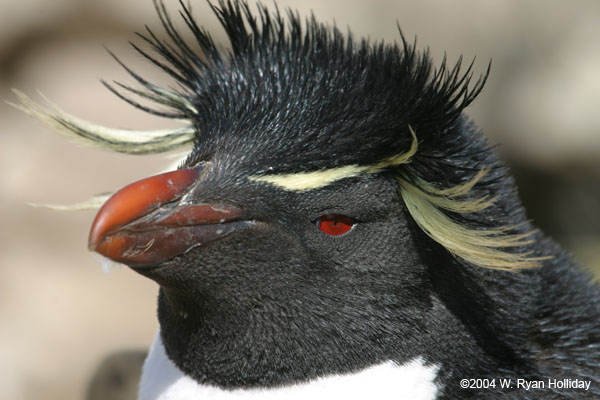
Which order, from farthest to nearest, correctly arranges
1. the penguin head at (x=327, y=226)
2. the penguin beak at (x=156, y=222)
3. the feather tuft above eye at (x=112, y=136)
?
1. the feather tuft above eye at (x=112, y=136)
2. the penguin head at (x=327, y=226)
3. the penguin beak at (x=156, y=222)

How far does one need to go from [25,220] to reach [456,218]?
12.2 ft

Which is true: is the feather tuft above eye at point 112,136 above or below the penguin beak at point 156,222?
above

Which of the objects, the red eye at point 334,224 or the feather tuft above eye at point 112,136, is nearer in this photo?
the red eye at point 334,224

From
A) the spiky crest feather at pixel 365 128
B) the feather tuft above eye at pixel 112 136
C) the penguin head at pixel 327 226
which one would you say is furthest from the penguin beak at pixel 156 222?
the feather tuft above eye at pixel 112 136

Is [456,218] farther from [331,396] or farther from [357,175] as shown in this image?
[331,396]

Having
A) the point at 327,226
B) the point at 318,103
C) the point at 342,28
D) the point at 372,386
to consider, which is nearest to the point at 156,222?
the point at 327,226

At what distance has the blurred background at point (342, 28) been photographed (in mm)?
5062

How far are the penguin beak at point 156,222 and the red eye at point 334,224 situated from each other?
0.65 feet

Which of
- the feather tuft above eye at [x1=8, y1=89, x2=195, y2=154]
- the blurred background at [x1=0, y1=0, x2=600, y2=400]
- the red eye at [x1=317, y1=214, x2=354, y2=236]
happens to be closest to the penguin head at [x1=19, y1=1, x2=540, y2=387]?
the red eye at [x1=317, y1=214, x2=354, y2=236]

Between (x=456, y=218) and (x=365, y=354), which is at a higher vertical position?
(x=456, y=218)

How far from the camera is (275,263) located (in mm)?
2064

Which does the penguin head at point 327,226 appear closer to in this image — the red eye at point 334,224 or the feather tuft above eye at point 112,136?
the red eye at point 334,224

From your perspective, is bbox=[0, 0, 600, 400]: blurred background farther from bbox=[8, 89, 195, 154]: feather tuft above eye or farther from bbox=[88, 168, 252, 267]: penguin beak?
bbox=[88, 168, 252, 267]: penguin beak

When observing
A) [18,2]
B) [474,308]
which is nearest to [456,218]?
[474,308]
